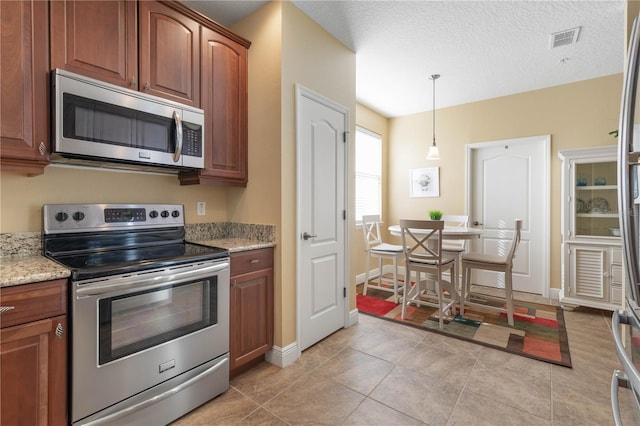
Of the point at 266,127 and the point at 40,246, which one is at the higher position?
the point at 266,127

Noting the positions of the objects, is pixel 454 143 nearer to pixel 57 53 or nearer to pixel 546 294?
pixel 546 294

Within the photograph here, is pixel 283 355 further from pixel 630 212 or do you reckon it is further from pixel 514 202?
pixel 514 202

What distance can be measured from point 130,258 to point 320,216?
146 centimetres

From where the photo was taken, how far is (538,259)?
13.3ft

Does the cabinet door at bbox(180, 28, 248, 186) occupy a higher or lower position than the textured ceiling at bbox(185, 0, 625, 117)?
lower

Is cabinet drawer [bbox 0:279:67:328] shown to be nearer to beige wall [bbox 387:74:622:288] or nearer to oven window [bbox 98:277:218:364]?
oven window [bbox 98:277:218:364]

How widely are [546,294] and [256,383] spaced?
3.91m

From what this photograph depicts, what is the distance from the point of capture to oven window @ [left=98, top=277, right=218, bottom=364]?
144 centimetres

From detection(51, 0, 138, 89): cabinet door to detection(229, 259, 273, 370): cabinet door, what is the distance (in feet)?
4.80

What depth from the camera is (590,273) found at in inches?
128

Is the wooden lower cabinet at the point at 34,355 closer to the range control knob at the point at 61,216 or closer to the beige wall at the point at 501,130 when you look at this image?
the range control knob at the point at 61,216

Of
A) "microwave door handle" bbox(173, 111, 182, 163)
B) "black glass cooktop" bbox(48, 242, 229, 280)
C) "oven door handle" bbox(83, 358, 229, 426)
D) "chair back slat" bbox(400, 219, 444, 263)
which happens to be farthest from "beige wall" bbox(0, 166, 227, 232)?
"chair back slat" bbox(400, 219, 444, 263)

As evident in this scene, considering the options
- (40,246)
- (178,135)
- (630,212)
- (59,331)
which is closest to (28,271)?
(59,331)

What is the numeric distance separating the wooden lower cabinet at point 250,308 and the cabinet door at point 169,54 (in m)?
1.19
